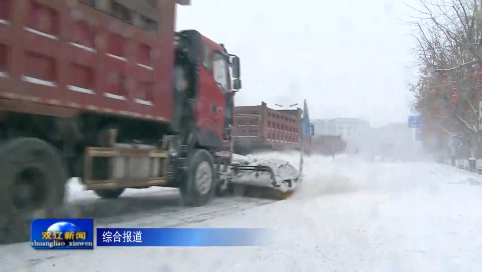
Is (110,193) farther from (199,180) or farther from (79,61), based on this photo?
(79,61)

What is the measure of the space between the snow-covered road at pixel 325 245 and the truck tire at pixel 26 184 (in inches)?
9.6

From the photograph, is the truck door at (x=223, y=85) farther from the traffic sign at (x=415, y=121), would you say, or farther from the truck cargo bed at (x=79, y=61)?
the traffic sign at (x=415, y=121)

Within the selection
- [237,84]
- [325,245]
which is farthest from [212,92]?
[325,245]

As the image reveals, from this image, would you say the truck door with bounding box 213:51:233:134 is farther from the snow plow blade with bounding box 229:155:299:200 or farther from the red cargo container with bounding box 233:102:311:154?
the red cargo container with bounding box 233:102:311:154

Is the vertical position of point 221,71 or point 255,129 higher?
point 221,71

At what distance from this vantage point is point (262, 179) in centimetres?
1051

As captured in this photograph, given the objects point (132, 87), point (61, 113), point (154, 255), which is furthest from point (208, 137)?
point (154, 255)

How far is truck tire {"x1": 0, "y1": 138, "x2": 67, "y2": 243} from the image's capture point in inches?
197

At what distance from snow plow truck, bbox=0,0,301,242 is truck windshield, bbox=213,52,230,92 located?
2 cm

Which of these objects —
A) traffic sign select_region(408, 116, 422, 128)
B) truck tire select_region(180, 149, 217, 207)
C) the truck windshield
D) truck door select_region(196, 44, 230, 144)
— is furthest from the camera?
traffic sign select_region(408, 116, 422, 128)

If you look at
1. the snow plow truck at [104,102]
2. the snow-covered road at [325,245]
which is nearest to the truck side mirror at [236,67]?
the snow plow truck at [104,102]

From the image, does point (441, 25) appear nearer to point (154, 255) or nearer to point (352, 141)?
point (154, 255)

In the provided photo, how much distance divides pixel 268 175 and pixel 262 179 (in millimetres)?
157

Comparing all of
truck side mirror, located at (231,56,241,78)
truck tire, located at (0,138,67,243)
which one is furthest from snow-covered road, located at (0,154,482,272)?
truck side mirror, located at (231,56,241,78)
